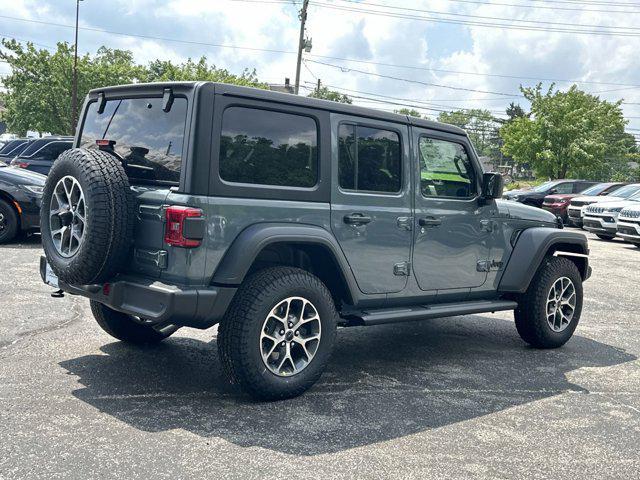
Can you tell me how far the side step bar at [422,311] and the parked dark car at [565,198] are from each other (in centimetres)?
1670

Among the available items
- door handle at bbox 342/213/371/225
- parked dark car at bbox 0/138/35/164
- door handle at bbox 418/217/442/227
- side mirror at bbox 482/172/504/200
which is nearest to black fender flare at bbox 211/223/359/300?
door handle at bbox 342/213/371/225

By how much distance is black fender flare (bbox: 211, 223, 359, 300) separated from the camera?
4066 millimetres

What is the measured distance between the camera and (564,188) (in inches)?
933

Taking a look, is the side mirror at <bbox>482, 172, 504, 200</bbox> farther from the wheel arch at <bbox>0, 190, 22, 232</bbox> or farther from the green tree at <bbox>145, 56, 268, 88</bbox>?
the green tree at <bbox>145, 56, 268, 88</bbox>

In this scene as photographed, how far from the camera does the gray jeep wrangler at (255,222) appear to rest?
4039 millimetres

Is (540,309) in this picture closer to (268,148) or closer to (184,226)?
(268,148)

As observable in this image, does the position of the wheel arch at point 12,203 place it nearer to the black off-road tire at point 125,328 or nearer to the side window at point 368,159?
the black off-road tire at point 125,328

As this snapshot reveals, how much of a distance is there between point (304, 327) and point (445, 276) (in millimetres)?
1491

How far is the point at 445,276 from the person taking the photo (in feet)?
17.9

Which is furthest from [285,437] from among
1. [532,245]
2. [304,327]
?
[532,245]

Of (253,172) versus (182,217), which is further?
(253,172)

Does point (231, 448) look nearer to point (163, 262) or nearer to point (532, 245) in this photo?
point (163, 262)

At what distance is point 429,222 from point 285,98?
1542mm

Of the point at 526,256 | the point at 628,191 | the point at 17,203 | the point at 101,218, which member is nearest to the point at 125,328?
the point at 101,218
